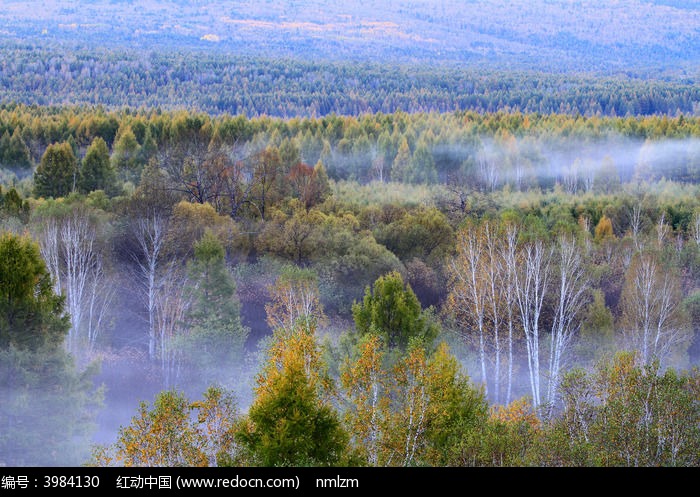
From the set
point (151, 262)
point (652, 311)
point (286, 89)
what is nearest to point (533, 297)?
point (652, 311)

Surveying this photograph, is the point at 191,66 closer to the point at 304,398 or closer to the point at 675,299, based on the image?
the point at 675,299

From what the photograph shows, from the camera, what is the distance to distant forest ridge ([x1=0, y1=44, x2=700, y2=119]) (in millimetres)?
147625

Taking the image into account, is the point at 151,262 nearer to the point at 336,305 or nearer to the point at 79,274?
the point at 79,274

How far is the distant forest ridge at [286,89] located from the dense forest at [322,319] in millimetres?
74538

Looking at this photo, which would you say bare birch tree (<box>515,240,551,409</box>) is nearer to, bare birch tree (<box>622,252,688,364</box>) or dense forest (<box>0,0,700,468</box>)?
dense forest (<box>0,0,700,468</box>)

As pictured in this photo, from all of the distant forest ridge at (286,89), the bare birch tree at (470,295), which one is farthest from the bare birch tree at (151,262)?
the distant forest ridge at (286,89)

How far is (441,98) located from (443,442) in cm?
14712

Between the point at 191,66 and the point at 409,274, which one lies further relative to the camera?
the point at 191,66

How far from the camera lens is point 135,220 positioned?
4250cm

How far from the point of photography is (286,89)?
168 meters
